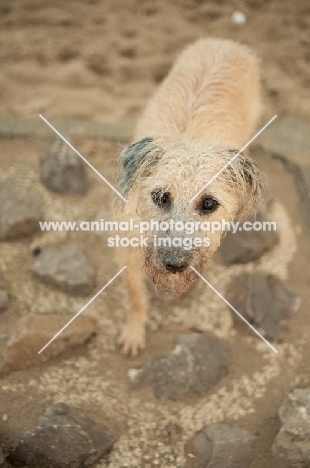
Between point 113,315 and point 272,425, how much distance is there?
54.2 inches

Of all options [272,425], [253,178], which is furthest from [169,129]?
[272,425]

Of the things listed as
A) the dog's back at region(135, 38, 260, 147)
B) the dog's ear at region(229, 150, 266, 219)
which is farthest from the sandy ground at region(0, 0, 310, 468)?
the dog's ear at region(229, 150, 266, 219)

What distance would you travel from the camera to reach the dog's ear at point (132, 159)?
3.10 m

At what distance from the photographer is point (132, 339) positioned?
12.0ft

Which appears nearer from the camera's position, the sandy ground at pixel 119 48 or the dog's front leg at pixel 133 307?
the dog's front leg at pixel 133 307

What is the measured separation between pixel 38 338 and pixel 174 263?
121 cm

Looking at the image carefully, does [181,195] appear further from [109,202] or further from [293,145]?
[293,145]

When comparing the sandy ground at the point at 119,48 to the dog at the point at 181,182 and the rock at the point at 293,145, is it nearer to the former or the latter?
the rock at the point at 293,145

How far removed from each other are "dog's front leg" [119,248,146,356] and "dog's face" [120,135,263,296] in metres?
0.45

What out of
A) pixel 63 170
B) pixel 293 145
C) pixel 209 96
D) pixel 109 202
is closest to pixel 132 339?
pixel 109 202

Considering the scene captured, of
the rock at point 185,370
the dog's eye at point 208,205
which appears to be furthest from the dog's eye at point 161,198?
the rock at point 185,370

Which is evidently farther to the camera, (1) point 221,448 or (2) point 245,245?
(2) point 245,245

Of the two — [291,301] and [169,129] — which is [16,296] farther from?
[291,301]

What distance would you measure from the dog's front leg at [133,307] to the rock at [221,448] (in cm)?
77
